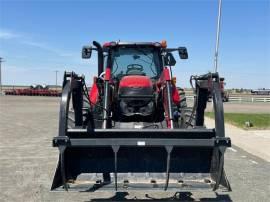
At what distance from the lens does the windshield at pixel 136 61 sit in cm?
813

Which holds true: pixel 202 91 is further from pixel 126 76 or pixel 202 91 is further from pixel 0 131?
pixel 0 131

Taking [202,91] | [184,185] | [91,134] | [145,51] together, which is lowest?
[184,185]

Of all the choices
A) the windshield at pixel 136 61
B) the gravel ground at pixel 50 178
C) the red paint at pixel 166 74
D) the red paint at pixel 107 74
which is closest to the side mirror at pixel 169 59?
Result: the windshield at pixel 136 61

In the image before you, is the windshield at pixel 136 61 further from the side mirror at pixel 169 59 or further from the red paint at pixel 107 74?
the red paint at pixel 107 74

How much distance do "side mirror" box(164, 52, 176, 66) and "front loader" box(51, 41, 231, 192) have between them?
20 mm

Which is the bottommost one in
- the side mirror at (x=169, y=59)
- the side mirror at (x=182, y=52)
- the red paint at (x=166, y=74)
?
the red paint at (x=166, y=74)

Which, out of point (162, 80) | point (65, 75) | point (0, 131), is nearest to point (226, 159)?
point (162, 80)

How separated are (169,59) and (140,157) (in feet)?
8.96

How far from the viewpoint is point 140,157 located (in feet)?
19.7

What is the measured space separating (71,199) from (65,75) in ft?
6.17

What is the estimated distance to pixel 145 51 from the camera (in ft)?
26.9

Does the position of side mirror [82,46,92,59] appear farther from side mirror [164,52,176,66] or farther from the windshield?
side mirror [164,52,176,66]

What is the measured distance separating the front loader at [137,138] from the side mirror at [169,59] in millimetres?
20

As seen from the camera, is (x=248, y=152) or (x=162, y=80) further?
(x=248, y=152)
